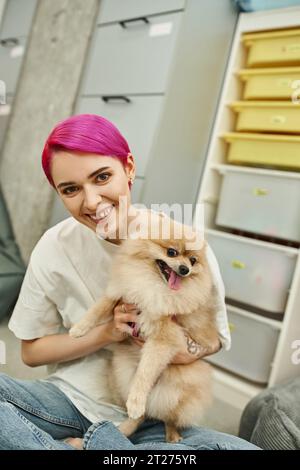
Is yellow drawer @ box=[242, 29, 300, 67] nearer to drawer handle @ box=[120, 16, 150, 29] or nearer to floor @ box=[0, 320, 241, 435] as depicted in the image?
drawer handle @ box=[120, 16, 150, 29]

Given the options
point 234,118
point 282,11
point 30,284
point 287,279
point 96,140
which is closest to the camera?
point 96,140

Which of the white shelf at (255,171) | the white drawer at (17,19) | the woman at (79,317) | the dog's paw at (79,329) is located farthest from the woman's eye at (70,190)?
the white shelf at (255,171)

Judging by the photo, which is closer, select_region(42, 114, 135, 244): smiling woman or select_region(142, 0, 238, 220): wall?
select_region(42, 114, 135, 244): smiling woman

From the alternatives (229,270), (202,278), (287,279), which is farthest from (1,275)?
(287,279)

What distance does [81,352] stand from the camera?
26.8 inches

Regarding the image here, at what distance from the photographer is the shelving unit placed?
0.88 metres

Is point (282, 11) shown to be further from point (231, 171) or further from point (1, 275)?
point (1, 275)

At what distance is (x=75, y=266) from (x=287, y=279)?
67 centimetres

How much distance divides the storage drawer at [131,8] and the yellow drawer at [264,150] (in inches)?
13.5

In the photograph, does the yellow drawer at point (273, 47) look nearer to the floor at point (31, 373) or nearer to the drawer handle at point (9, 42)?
the drawer handle at point (9, 42)

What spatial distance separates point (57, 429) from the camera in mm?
659

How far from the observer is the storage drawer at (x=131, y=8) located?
702 millimetres

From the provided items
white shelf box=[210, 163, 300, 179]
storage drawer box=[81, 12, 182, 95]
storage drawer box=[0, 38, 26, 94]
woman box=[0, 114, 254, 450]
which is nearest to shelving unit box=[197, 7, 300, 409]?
white shelf box=[210, 163, 300, 179]

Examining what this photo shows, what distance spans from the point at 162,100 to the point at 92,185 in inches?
10.0
